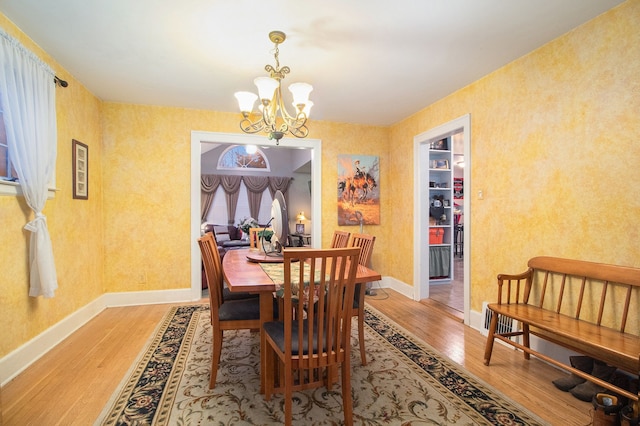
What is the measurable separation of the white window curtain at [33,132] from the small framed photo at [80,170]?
582 mm

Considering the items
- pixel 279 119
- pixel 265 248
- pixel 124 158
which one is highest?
pixel 279 119

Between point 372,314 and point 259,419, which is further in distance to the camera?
point 372,314

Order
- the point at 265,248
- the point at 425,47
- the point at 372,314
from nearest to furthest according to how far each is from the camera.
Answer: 1. the point at 425,47
2. the point at 265,248
3. the point at 372,314

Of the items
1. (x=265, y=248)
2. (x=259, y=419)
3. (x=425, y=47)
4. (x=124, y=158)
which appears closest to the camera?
(x=259, y=419)

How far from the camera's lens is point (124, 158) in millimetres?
3672

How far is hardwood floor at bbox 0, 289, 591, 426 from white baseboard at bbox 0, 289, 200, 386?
0.06 m

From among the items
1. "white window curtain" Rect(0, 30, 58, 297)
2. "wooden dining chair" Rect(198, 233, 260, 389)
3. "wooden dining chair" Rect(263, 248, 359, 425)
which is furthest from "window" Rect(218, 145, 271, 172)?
"wooden dining chair" Rect(263, 248, 359, 425)

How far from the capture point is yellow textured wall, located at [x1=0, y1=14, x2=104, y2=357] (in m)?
2.05

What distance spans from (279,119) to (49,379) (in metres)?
3.39

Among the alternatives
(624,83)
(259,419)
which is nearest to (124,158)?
(259,419)

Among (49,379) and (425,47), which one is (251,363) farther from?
(425,47)

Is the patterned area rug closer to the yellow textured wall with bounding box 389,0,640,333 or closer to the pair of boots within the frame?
the pair of boots

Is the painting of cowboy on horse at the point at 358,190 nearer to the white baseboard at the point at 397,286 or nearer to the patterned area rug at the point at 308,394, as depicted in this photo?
the white baseboard at the point at 397,286

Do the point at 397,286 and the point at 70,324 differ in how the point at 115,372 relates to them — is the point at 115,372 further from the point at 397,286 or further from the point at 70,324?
the point at 397,286
